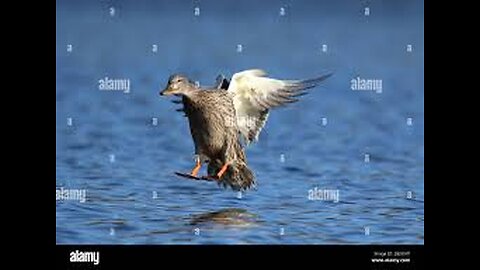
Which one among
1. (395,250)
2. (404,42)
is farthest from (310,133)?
(395,250)

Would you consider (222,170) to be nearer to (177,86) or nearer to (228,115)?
(228,115)

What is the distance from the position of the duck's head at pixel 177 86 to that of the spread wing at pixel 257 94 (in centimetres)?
34

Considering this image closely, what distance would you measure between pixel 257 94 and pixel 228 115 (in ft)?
1.01

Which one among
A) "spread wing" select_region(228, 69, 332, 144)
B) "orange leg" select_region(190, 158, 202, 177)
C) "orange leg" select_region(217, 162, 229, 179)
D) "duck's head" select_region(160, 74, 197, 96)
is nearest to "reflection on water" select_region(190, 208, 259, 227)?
"orange leg" select_region(217, 162, 229, 179)

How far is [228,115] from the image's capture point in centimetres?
1181

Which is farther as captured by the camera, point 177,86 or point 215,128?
point 215,128

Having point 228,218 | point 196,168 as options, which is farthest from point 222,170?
point 228,218

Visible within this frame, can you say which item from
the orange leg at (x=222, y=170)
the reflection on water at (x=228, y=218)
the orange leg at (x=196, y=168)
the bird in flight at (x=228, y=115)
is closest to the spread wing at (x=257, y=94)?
the bird in flight at (x=228, y=115)

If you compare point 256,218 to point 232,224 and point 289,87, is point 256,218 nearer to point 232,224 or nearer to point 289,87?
point 232,224

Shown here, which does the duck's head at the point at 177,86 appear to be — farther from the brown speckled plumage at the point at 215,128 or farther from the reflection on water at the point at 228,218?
the reflection on water at the point at 228,218

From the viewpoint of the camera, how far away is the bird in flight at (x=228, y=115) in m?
11.7

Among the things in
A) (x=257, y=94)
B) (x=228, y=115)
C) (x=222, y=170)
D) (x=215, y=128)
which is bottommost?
(x=222, y=170)

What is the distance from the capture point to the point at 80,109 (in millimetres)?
14453

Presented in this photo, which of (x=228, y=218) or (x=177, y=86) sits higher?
(x=177, y=86)
